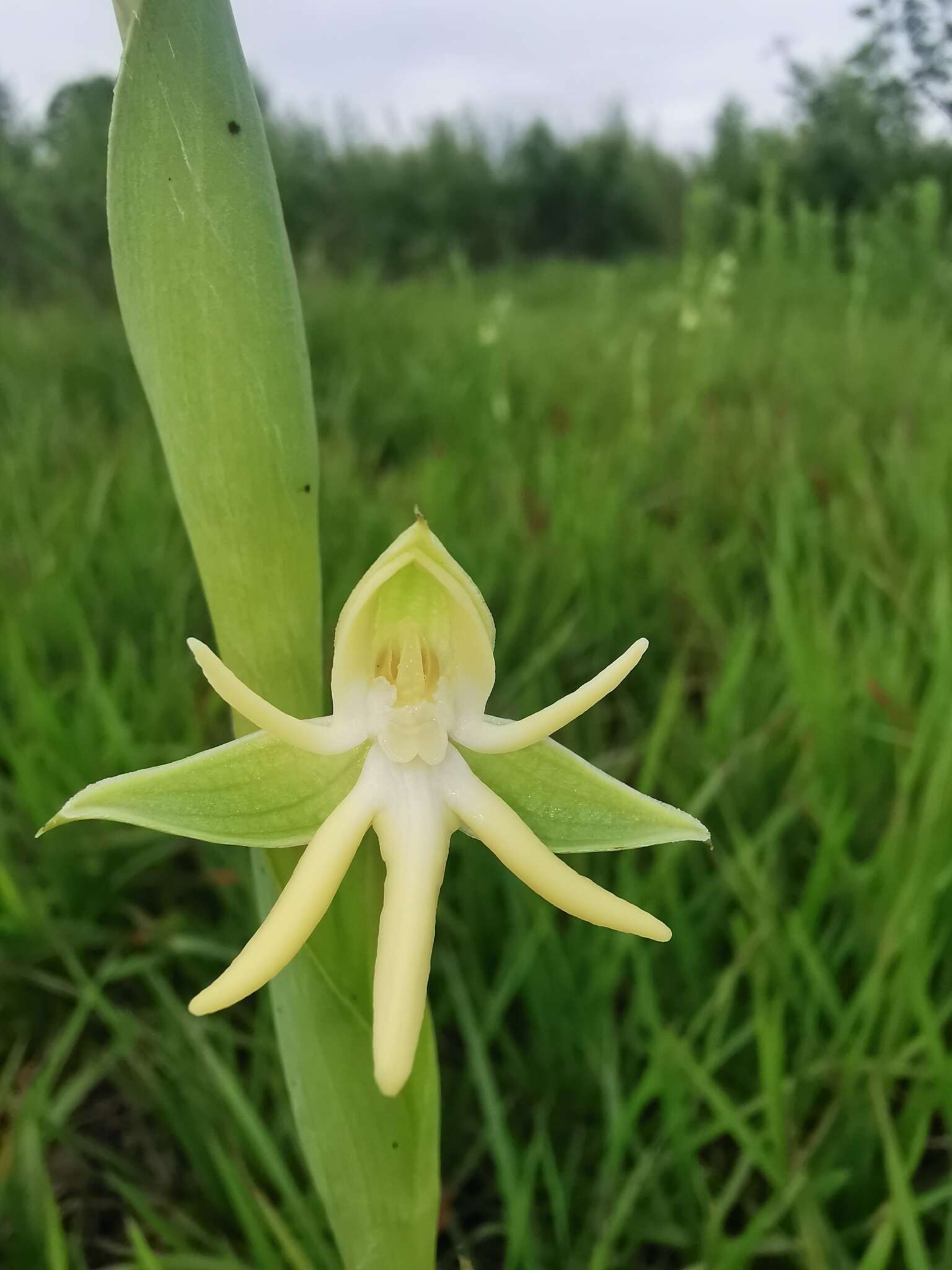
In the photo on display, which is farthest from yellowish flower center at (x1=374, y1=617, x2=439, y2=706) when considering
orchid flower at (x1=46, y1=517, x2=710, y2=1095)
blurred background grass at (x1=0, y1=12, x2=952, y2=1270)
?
blurred background grass at (x1=0, y1=12, x2=952, y2=1270)

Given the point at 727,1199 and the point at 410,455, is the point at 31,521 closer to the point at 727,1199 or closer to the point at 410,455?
the point at 410,455

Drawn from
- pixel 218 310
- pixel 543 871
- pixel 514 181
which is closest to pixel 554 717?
pixel 543 871

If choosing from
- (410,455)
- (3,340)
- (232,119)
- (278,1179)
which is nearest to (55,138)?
(232,119)

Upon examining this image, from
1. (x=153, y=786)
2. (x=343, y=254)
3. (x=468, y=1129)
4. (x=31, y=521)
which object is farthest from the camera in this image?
(x=343, y=254)

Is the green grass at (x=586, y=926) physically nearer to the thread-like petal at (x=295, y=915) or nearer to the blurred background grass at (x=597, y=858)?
the blurred background grass at (x=597, y=858)

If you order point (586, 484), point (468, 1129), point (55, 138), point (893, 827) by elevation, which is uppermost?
point (55, 138)

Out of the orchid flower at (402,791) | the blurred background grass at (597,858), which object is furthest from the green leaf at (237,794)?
the blurred background grass at (597,858)
